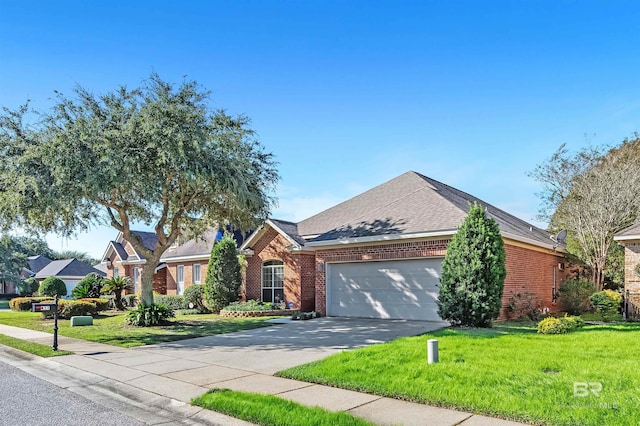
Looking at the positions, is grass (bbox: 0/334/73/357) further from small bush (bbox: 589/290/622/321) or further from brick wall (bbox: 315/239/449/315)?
small bush (bbox: 589/290/622/321)

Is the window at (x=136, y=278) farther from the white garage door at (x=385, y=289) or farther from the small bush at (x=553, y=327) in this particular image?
the small bush at (x=553, y=327)

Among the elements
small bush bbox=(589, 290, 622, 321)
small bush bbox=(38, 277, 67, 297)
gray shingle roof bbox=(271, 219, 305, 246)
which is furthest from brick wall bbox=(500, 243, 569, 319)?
small bush bbox=(38, 277, 67, 297)

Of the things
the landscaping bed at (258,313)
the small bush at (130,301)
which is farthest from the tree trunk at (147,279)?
the small bush at (130,301)

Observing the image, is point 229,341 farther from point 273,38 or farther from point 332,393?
point 273,38

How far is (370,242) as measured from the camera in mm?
17484

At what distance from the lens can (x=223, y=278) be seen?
23438mm

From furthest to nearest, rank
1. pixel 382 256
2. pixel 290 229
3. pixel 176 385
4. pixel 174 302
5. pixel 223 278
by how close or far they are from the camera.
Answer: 1. pixel 174 302
2. pixel 223 278
3. pixel 290 229
4. pixel 382 256
5. pixel 176 385

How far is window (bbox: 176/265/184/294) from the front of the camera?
3083cm

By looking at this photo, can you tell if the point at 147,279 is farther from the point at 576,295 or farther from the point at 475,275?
the point at 576,295

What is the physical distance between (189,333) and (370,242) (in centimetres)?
713

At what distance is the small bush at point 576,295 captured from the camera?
19.7 m

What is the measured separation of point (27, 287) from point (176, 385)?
170ft

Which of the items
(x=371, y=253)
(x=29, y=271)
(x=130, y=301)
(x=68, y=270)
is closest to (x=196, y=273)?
(x=130, y=301)

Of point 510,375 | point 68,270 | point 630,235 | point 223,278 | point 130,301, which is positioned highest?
point 630,235
